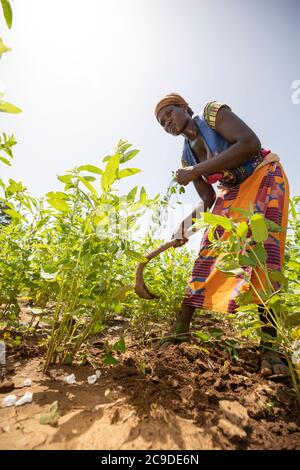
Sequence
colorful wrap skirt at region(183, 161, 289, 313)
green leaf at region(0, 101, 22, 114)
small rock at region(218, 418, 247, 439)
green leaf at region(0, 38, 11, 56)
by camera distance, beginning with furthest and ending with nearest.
Result: colorful wrap skirt at region(183, 161, 289, 313)
small rock at region(218, 418, 247, 439)
green leaf at region(0, 101, 22, 114)
green leaf at region(0, 38, 11, 56)

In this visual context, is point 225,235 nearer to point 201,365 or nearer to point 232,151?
point 232,151

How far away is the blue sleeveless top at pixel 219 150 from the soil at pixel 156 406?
1244mm

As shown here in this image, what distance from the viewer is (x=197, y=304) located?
1.72 m

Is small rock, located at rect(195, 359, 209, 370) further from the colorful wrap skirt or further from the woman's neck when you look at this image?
the woman's neck

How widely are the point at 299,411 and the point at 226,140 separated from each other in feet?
5.41

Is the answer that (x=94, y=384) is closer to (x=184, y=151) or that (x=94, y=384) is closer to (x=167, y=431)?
(x=167, y=431)

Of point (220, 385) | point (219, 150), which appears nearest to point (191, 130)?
point (219, 150)

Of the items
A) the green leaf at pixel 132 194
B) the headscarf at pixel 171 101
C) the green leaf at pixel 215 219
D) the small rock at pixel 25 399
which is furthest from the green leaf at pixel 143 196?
the headscarf at pixel 171 101

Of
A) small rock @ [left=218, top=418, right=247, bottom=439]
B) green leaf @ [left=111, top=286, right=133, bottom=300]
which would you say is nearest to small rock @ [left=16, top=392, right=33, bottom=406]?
green leaf @ [left=111, top=286, right=133, bottom=300]

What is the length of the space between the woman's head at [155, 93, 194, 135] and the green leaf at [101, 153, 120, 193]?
4.26 feet

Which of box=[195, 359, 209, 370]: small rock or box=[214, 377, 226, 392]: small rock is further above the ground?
box=[195, 359, 209, 370]: small rock

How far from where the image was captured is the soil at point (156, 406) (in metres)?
0.77

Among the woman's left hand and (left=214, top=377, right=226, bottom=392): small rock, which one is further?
the woman's left hand

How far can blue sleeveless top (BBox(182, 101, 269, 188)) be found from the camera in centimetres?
182
